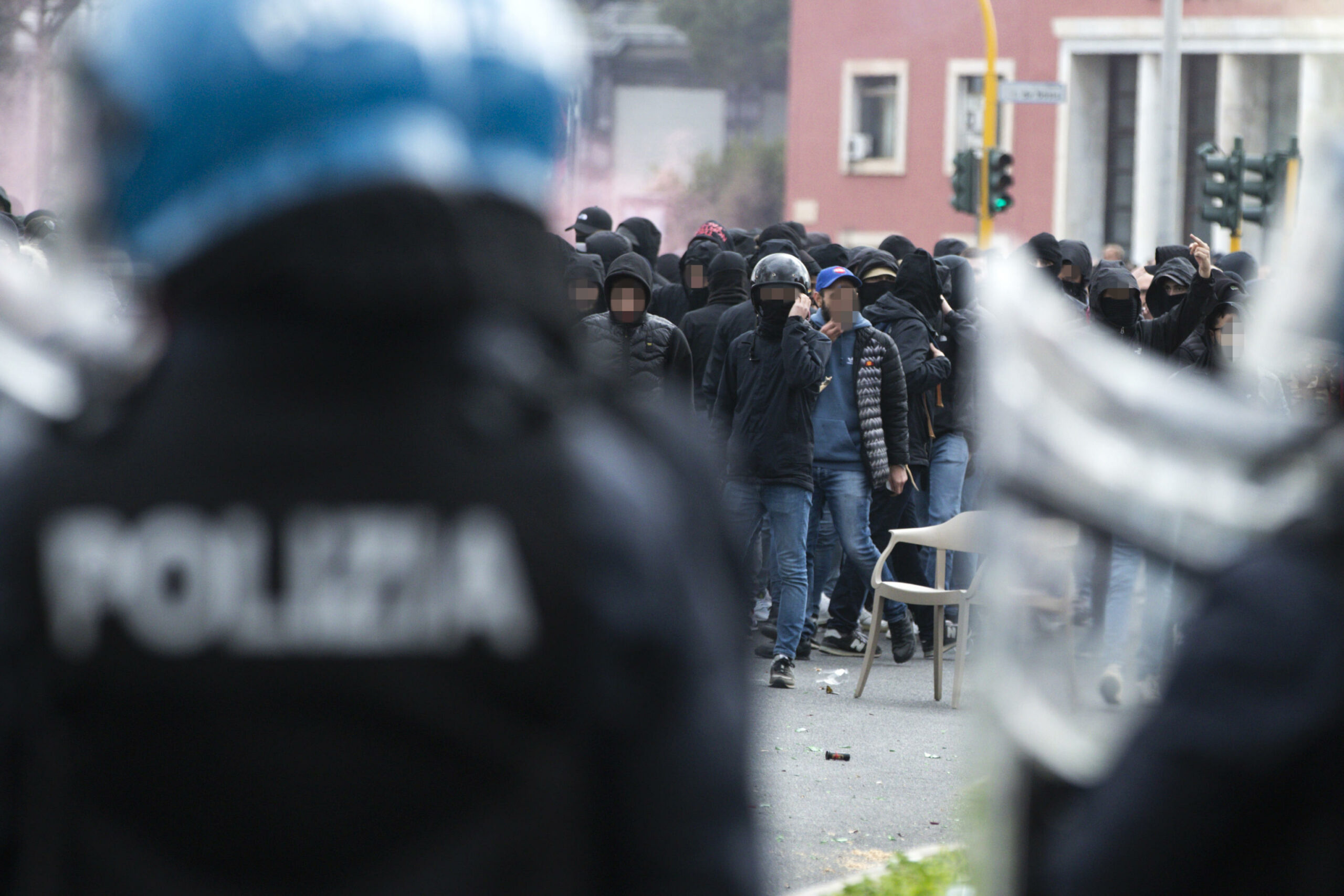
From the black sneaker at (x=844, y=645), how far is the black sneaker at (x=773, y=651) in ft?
0.50

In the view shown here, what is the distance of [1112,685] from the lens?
1.91 m

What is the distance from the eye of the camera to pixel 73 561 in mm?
1288

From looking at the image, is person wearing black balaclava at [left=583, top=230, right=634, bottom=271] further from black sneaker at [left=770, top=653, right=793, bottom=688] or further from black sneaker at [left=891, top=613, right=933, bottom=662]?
black sneaker at [left=770, top=653, right=793, bottom=688]

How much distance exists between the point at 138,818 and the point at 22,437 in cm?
29

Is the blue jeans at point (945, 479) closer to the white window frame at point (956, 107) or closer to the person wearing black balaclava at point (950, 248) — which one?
the person wearing black balaclava at point (950, 248)

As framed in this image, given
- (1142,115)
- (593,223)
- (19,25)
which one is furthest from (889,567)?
(1142,115)

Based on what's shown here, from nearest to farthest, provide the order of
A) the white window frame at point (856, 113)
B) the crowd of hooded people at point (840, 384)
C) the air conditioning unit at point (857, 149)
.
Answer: the crowd of hooded people at point (840, 384) → the white window frame at point (856, 113) → the air conditioning unit at point (857, 149)

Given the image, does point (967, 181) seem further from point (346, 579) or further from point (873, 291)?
point (346, 579)

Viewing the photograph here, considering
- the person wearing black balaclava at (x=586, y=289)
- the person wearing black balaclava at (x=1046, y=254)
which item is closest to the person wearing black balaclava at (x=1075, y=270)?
the person wearing black balaclava at (x=1046, y=254)

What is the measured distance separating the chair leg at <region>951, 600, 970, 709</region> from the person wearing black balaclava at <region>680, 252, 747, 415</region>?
2160 millimetres

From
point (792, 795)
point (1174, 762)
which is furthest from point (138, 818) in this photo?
point (792, 795)

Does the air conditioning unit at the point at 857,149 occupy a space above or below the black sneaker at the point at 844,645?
above

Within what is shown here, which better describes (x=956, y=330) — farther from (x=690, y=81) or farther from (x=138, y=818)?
(x=690, y=81)

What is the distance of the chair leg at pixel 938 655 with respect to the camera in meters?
8.14
